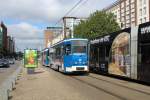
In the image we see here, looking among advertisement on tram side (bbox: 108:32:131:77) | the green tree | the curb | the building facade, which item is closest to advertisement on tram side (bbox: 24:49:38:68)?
advertisement on tram side (bbox: 108:32:131:77)

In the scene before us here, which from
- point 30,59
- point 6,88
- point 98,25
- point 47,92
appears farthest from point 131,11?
point 47,92

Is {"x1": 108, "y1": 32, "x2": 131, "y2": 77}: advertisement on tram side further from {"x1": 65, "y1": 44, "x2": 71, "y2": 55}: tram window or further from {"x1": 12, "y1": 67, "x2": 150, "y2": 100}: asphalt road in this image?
{"x1": 65, "y1": 44, "x2": 71, "y2": 55}: tram window

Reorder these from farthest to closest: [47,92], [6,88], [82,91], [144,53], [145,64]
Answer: [144,53] < [145,64] < [6,88] < [82,91] < [47,92]

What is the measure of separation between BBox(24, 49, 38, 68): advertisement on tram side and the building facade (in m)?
61.1

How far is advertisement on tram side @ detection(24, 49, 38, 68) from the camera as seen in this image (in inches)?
1470

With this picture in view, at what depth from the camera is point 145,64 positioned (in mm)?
22031

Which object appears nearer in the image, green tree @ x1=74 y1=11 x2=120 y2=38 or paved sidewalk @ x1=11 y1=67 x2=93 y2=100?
paved sidewalk @ x1=11 y1=67 x2=93 y2=100

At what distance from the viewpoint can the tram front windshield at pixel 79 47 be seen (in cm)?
3438

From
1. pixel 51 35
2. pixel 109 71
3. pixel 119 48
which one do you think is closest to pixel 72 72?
pixel 109 71

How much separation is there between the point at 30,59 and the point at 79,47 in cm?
555

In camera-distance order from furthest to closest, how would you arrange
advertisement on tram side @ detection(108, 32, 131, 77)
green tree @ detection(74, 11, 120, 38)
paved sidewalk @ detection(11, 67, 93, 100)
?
green tree @ detection(74, 11, 120, 38)
advertisement on tram side @ detection(108, 32, 131, 77)
paved sidewalk @ detection(11, 67, 93, 100)

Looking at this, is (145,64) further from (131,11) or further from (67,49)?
(131,11)

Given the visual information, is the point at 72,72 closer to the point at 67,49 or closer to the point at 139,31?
the point at 67,49

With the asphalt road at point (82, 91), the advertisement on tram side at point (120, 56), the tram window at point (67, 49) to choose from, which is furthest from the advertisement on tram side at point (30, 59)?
the asphalt road at point (82, 91)
